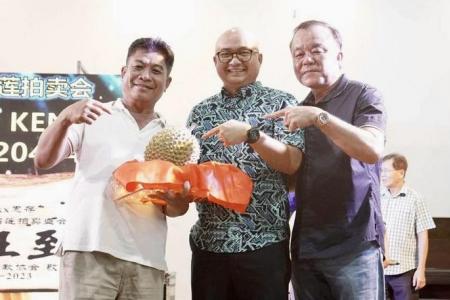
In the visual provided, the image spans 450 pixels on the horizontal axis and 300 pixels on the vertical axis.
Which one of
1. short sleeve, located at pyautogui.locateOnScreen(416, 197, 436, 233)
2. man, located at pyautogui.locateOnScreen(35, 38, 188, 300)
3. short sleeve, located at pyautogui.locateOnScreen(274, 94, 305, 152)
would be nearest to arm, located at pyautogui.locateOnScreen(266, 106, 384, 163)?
short sleeve, located at pyautogui.locateOnScreen(274, 94, 305, 152)

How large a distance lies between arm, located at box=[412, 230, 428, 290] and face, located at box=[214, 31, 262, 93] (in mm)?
2718

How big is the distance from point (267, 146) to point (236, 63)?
348 millimetres

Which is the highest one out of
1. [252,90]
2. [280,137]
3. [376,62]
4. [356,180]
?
[376,62]

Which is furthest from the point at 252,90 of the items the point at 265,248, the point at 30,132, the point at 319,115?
the point at 30,132

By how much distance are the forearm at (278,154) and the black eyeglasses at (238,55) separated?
1.06 ft

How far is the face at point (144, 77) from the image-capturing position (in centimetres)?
183

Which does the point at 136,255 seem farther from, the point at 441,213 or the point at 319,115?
the point at 441,213

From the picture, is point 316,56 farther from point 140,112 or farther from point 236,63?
point 140,112

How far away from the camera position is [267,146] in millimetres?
1713

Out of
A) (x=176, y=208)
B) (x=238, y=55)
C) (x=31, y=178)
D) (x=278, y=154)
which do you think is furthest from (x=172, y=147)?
(x=31, y=178)

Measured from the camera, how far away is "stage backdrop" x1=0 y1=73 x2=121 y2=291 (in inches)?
115

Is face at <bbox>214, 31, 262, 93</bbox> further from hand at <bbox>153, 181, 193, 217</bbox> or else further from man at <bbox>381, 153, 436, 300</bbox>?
man at <bbox>381, 153, 436, 300</bbox>

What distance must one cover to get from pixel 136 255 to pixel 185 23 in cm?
361

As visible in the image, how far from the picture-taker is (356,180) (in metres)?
1.79
